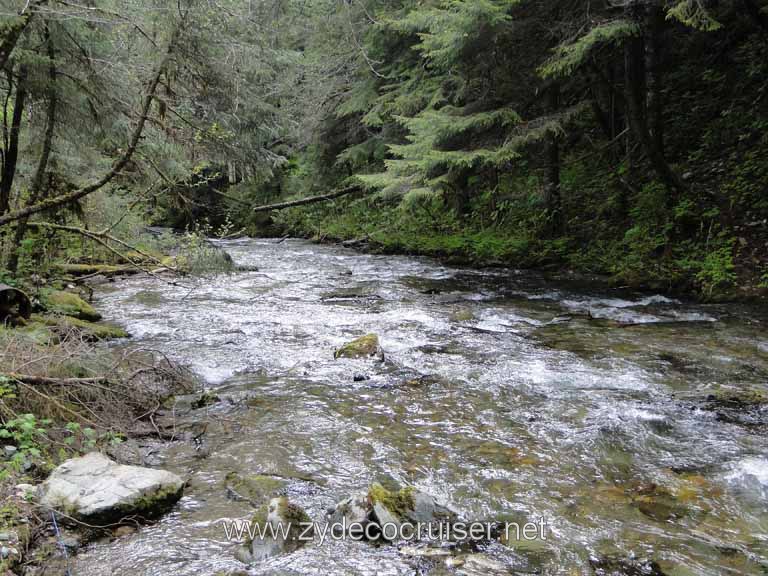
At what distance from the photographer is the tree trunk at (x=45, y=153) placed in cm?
644

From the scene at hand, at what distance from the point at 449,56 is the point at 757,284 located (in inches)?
289

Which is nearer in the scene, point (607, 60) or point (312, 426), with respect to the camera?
point (312, 426)

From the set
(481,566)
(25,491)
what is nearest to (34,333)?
(25,491)

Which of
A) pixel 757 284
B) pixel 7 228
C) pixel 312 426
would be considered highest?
pixel 7 228

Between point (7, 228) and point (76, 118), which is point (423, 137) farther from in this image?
point (7, 228)

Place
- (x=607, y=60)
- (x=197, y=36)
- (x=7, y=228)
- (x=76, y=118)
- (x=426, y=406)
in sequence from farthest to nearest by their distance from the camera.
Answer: (x=607, y=60) → (x=7, y=228) → (x=76, y=118) → (x=426, y=406) → (x=197, y=36)

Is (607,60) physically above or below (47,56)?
above

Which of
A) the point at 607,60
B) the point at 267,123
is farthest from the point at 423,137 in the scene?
the point at 607,60

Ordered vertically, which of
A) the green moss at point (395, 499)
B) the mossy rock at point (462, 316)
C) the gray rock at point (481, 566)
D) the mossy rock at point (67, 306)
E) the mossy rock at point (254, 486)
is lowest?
the mossy rock at point (254, 486)

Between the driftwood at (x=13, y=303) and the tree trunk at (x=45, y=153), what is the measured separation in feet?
2.78

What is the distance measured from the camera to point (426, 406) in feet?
17.9

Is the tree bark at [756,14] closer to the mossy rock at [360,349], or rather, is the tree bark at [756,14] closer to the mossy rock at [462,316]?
the mossy rock at [462,316]

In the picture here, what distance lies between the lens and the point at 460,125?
11.2 m

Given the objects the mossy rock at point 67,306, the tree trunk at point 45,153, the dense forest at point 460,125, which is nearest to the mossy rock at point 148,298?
the dense forest at point 460,125
